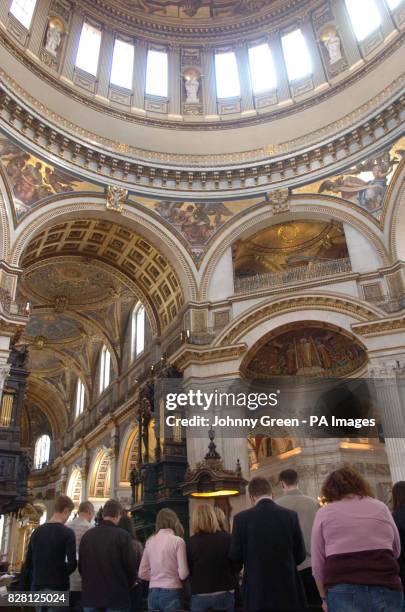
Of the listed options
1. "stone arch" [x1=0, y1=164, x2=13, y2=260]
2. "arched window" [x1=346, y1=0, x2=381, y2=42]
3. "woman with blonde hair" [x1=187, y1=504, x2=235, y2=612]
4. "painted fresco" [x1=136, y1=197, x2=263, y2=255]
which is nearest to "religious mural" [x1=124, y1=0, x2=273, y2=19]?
"arched window" [x1=346, y1=0, x2=381, y2=42]

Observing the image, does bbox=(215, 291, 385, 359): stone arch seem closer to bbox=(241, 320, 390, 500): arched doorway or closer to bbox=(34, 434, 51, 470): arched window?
bbox=(241, 320, 390, 500): arched doorway

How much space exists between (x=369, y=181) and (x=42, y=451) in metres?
33.4

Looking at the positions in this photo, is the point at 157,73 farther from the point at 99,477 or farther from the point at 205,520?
the point at 205,520

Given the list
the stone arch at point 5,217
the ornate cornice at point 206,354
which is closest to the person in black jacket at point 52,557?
the ornate cornice at point 206,354

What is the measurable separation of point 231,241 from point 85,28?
1089cm

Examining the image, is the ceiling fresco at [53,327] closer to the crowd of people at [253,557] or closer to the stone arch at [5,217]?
the stone arch at [5,217]

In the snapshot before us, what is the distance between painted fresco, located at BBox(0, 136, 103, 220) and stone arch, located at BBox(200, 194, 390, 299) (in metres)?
5.62

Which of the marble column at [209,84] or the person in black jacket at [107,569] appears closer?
the person in black jacket at [107,569]

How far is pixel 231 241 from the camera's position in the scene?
64.7 ft

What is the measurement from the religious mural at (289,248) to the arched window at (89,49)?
30.9 ft

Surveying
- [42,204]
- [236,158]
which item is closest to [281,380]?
[236,158]

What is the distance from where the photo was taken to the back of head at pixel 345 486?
3.23 m

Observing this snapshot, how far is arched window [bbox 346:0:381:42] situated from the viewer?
63.5 ft

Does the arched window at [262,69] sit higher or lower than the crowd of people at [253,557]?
higher
